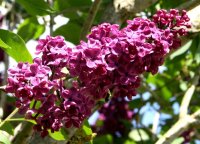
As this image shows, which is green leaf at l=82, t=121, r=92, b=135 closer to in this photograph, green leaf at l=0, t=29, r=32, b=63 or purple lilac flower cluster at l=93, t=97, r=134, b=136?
green leaf at l=0, t=29, r=32, b=63

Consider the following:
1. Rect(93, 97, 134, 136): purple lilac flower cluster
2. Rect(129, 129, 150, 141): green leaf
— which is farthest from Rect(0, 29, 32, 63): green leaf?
Rect(93, 97, 134, 136): purple lilac flower cluster

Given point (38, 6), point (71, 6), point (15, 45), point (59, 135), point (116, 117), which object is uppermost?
point (71, 6)

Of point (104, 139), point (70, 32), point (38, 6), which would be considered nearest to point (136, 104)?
point (104, 139)

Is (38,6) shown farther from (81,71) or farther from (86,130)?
(81,71)

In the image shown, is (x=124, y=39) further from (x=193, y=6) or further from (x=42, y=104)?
(x=193, y=6)

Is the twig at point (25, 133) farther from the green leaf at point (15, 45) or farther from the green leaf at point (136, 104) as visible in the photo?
the green leaf at point (136, 104)
